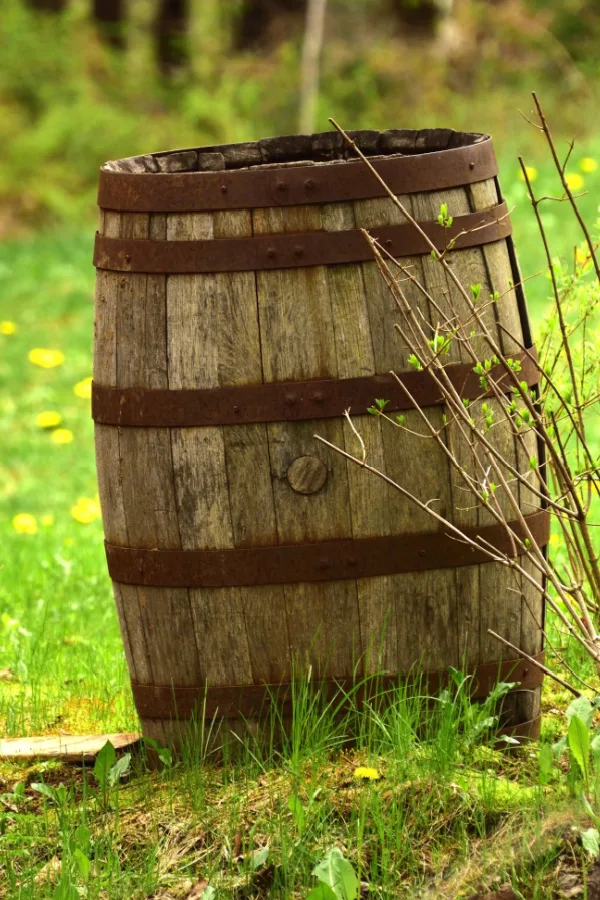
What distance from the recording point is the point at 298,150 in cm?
333

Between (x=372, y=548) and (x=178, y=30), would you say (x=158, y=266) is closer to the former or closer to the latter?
(x=372, y=548)

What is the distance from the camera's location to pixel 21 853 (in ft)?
8.29

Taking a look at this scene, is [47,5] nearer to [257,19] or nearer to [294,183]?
[257,19]

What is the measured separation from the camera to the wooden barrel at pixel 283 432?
267cm

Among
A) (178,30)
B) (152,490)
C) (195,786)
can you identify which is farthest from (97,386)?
(178,30)

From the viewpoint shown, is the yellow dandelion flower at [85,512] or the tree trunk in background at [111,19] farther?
the tree trunk in background at [111,19]

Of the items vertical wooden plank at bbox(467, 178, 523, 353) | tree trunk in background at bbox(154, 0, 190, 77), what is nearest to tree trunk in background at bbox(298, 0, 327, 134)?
tree trunk in background at bbox(154, 0, 190, 77)

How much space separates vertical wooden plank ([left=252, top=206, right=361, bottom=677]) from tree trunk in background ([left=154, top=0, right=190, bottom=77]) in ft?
46.1

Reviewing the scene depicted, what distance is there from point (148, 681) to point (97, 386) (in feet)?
2.47

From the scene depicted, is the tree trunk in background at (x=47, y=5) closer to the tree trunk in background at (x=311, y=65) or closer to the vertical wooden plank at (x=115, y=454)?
the tree trunk in background at (x=311, y=65)

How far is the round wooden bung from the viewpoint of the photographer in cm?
271

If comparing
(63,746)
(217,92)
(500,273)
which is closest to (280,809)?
(63,746)

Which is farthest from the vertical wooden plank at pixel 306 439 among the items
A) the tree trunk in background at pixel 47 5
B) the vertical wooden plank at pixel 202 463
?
the tree trunk in background at pixel 47 5

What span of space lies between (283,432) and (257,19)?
A: 14.9 metres
